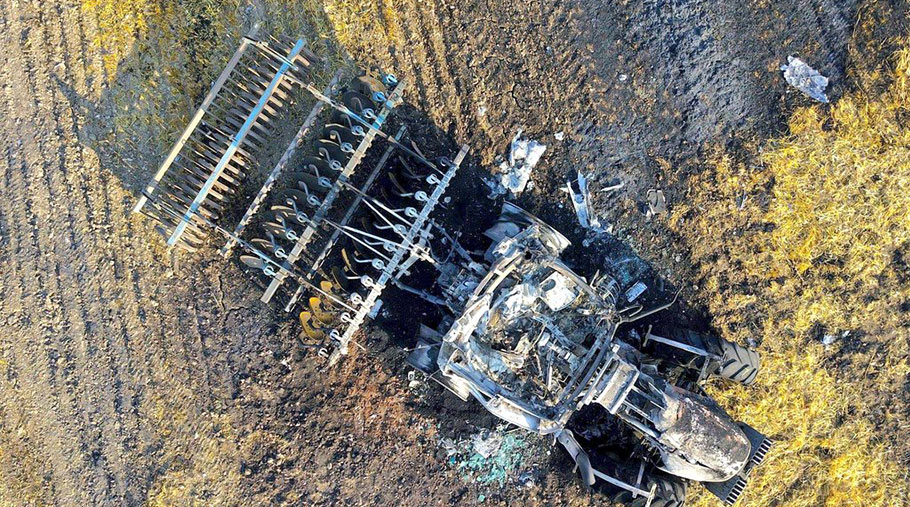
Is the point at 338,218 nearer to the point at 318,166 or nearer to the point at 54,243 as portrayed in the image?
the point at 318,166

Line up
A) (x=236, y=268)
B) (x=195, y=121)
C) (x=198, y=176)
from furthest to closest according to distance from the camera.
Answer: (x=236, y=268)
(x=198, y=176)
(x=195, y=121)

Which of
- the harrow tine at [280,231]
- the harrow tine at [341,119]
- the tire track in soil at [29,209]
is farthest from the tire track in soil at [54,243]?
the harrow tine at [341,119]

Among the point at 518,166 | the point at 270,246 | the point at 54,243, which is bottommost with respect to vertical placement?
the point at 54,243

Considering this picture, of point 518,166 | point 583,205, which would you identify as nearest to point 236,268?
point 518,166

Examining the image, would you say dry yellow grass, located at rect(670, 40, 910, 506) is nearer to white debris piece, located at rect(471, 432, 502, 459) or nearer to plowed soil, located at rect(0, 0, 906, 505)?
plowed soil, located at rect(0, 0, 906, 505)

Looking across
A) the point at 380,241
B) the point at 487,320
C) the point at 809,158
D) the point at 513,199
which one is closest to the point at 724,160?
the point at 809,158

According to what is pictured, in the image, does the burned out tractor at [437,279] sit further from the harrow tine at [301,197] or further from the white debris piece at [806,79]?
the white debris piece at [806,79]
